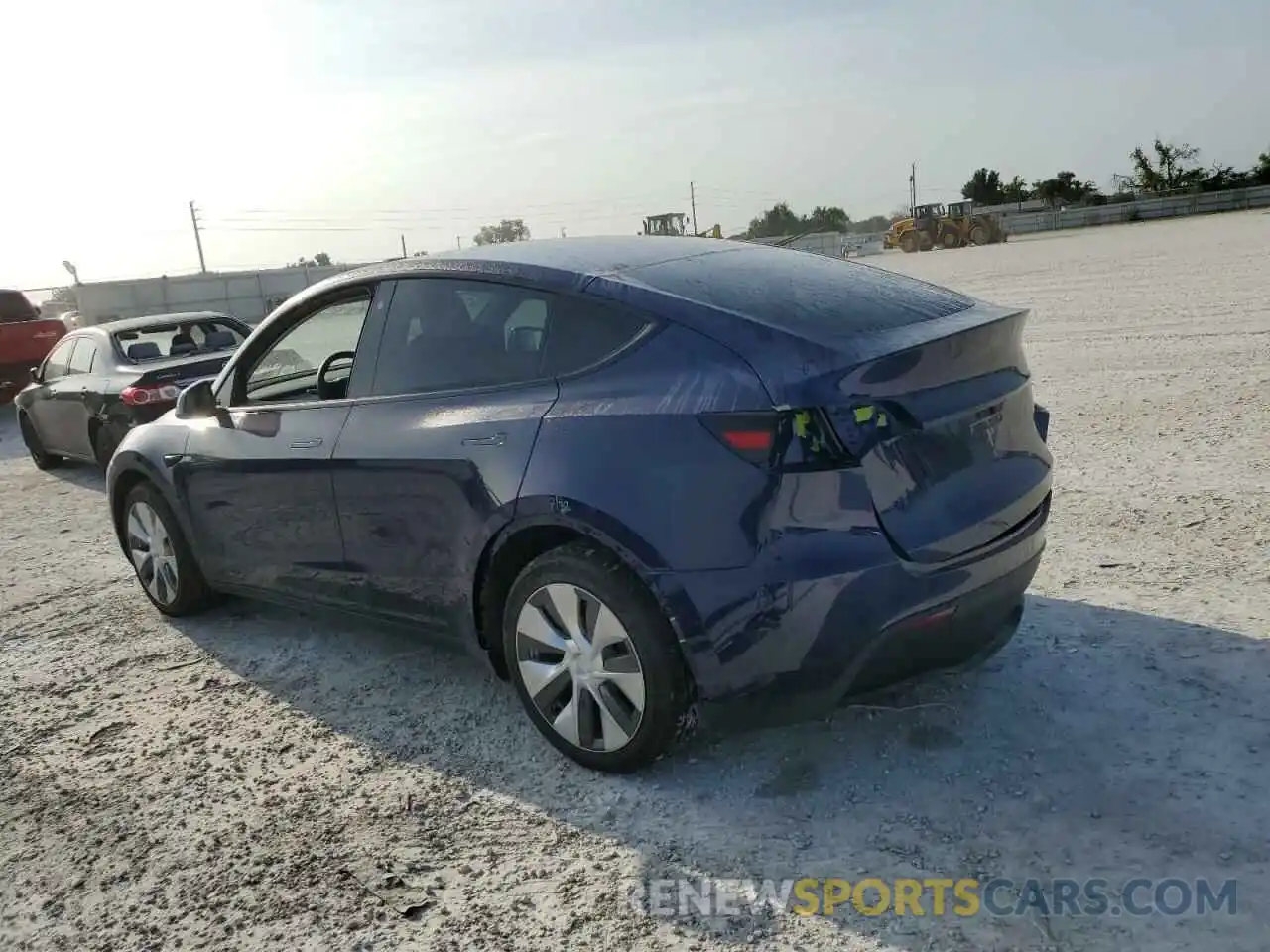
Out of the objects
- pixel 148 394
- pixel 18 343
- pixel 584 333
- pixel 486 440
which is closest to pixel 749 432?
pixel 584 333

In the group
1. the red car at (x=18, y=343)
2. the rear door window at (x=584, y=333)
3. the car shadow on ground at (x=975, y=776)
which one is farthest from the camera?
the red car at (x=18, y=343)

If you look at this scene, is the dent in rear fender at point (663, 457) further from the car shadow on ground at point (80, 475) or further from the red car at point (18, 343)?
the red car at point (18, 343)

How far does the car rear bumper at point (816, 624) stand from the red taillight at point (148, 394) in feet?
22.1

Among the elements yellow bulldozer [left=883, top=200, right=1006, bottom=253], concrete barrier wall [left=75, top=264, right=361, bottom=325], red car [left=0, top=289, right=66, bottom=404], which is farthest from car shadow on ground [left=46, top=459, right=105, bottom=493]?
yellow bulldozer [left=883, top=200, right=1006, bottom=253]

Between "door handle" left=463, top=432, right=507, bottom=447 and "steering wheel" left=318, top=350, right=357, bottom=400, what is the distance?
0.87m

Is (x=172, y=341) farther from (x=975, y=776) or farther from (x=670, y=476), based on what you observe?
(x=975, y=776)

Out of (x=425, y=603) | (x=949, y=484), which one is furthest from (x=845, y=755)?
(x=425, y=603)

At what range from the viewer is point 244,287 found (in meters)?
39.5

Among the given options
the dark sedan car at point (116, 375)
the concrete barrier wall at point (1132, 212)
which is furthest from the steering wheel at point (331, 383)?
the concrete barrier wall at point (1132, 212)

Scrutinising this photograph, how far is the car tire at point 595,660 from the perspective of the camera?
3121 millimetres

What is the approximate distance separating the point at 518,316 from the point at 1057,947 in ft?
7.96

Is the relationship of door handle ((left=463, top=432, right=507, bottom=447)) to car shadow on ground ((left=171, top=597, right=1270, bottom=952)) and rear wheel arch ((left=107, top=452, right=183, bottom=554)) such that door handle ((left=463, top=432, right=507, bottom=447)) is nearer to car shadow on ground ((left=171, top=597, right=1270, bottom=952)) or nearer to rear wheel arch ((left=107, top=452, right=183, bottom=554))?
car shadow on ground ((left=171, top=597, right=1270, bottom=952))

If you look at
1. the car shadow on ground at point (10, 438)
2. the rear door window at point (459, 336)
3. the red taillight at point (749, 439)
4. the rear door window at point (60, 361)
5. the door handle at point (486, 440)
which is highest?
the rear door window at point (459, 336)

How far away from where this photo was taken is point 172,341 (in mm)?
9172
